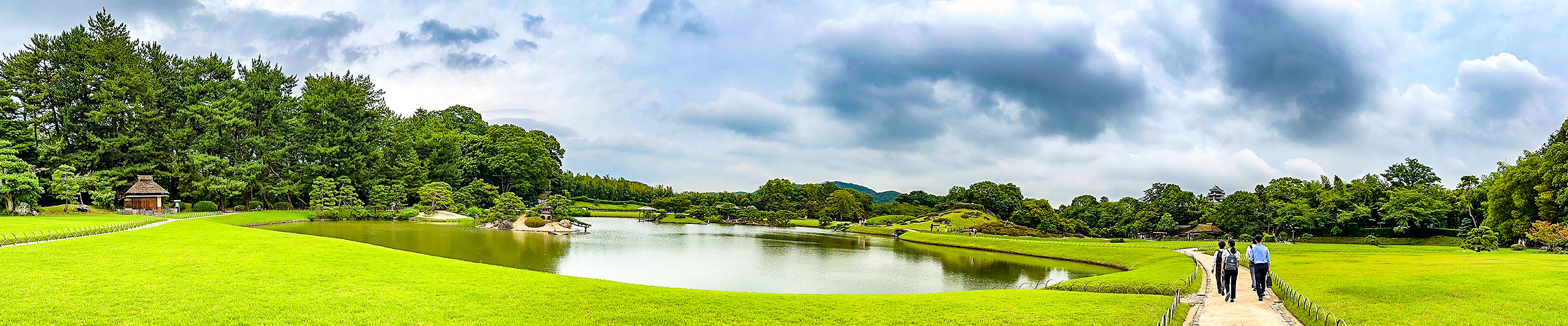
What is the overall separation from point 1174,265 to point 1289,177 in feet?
141

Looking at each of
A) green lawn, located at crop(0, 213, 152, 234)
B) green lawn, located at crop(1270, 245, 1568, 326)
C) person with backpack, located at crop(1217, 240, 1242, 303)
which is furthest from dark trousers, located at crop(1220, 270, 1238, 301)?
green lawn, located at crop(0, 213, 152, 234)

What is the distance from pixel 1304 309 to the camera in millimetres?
12070

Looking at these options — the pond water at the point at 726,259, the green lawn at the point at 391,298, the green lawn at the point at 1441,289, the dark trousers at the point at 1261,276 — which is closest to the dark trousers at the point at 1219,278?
the dark trousers at the point at 1261,276

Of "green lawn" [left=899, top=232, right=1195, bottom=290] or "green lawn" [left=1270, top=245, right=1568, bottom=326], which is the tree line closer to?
"green lawn" [left=899, top=232, right=1195, bottom=290]

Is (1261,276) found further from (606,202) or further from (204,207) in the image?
(606,202)

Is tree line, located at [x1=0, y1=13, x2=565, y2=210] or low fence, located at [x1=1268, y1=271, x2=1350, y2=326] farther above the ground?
tree line, located at [x1=0, y1=13, x2=565, y2=210]

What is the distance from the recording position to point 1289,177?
58031 millimetres

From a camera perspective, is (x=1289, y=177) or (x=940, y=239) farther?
(x=1289, y=177)

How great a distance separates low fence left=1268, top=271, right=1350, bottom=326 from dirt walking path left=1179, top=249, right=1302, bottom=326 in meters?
0.14

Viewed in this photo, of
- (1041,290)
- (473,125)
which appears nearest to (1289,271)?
(1041,290)

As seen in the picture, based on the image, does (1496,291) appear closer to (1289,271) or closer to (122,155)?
(1289,271)

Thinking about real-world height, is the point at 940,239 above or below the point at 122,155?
below

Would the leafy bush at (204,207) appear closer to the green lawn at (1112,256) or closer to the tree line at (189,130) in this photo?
the tree line at (189,130)

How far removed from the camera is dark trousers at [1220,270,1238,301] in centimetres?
1361
